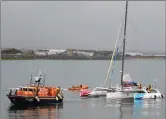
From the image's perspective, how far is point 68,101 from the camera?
221ft

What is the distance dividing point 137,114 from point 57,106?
978 cm

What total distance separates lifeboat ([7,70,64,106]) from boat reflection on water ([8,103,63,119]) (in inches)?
32.9

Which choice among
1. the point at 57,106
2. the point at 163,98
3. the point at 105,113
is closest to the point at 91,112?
the point at 105,113

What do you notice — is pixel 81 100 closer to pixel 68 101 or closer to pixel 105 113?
pixel 68 101

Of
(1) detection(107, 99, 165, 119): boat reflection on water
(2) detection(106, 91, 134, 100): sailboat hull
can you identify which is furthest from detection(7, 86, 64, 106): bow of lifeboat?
(2) detection(106, 91, 134, 100): sailboat hull

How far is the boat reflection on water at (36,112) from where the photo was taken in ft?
174

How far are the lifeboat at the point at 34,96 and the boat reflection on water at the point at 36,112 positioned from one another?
0.84m

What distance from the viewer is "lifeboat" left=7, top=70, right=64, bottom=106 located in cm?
5962

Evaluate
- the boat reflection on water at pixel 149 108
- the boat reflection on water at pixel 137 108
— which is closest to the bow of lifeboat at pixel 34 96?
the boat reflection on water at pixel 137 108

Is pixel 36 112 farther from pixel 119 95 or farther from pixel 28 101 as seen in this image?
pixel 119 95

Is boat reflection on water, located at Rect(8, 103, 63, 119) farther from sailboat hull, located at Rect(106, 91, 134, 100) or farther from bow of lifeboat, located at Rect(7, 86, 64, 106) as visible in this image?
sailboat hull, located at Rect(106, 91, 134, 100)

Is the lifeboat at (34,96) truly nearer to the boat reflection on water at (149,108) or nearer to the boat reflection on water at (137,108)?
the boat reflection on water at (137,108)

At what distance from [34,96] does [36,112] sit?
4.62 meters

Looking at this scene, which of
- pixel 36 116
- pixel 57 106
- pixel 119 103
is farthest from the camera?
pixel 119 103
